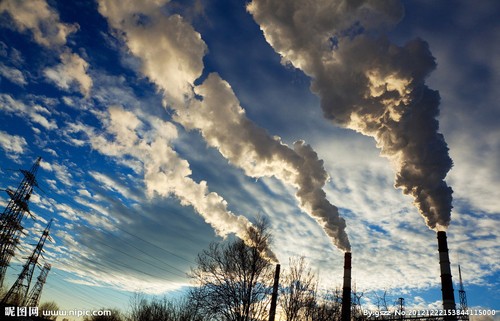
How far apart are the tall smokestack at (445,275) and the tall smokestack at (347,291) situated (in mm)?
6853

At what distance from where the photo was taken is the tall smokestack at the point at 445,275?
18120mm

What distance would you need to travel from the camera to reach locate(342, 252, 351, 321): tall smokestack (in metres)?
22.7

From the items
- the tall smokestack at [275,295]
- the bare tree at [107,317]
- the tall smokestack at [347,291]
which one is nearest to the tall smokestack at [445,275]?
the tall smokestack at [347,291]

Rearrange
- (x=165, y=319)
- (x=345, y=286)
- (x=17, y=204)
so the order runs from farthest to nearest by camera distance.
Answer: (x=17, y=204) → (x=165, y=319) → (x=345, y=286)

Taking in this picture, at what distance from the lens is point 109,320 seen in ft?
212

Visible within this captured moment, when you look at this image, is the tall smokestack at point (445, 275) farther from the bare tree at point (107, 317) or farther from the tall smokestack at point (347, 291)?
the bare tree at point (107, 317)

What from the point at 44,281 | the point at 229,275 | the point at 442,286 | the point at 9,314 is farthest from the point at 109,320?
the point at 442,286

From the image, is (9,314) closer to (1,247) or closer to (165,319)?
(1,247)

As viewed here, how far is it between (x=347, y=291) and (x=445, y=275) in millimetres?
7253

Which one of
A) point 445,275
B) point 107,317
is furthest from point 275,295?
point 107,317

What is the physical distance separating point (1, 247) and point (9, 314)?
1197 cm

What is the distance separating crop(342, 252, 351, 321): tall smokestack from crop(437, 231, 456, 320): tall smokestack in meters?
6.85

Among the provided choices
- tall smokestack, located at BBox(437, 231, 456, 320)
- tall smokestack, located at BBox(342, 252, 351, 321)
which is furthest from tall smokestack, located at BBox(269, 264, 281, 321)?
tall smokestack, located at BBox(437, 231, 456, 320)

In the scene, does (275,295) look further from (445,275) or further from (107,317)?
(107,317)
